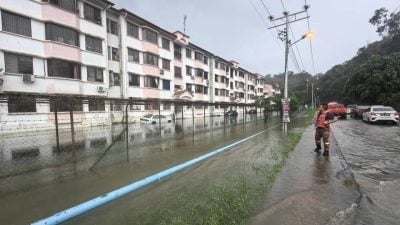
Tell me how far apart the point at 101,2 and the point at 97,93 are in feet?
28.9

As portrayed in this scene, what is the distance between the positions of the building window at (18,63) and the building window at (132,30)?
11.5m

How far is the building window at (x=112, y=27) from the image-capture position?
26.3 meters

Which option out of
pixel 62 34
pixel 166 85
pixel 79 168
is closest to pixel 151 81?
pixel 166 85

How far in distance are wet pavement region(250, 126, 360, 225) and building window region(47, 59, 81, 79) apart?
20236mm

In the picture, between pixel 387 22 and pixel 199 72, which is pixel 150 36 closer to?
pixel 199 72

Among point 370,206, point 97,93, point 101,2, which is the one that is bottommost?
point 370,206

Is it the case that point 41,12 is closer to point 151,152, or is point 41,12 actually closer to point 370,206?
point 151,152

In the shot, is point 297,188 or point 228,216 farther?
point 297,188

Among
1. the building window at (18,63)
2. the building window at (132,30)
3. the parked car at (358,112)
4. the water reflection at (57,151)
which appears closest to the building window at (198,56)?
the building window at (132,30)

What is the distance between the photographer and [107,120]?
14.3m

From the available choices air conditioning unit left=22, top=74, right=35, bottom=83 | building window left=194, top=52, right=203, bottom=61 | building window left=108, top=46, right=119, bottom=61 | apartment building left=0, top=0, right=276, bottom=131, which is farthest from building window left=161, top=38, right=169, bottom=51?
air conditioning unit left=22, top=74, right=35, bottom=83

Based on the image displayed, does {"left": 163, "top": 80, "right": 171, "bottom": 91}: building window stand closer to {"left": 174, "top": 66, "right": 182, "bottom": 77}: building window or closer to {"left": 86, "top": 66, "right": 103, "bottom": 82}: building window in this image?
{"left": 174, "top": 66, "right": 182, "bottom": 77}: building window

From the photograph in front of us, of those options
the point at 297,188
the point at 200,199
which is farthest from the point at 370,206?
the point at 200,199

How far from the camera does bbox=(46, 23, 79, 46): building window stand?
20.1 meters
